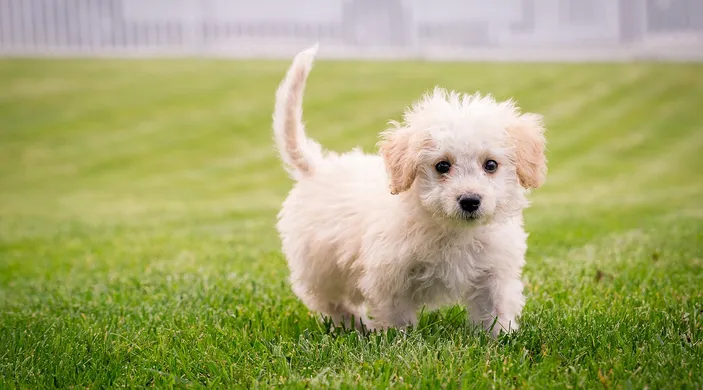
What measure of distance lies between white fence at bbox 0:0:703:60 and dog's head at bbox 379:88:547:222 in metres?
31.6

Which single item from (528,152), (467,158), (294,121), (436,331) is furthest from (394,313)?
(294,121)

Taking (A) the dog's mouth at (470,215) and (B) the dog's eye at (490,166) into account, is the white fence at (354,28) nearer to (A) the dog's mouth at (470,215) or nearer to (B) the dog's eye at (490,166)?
(B) the dog's eye at (490,166)

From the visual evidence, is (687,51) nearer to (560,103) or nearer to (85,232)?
(560,103)

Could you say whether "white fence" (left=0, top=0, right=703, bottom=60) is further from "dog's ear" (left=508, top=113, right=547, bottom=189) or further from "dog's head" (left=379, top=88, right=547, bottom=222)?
"dog's head" (left=379, top=88, right=547, bottom=222)

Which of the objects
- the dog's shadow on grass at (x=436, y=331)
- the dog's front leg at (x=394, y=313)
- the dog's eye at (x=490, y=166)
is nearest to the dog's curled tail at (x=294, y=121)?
the dog's shadow on grass at (x=436, y=331)

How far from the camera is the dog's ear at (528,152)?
3.57 m

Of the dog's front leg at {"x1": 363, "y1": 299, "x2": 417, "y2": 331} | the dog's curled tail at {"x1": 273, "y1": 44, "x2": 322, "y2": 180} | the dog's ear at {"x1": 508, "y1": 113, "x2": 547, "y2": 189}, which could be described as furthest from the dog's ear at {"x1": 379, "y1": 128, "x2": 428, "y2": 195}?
the dog's curled tail at {"x1": 273, "y1": 44, "x2": 322, "y2": 180}

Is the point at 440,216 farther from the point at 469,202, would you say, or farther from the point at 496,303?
the point at 496,303

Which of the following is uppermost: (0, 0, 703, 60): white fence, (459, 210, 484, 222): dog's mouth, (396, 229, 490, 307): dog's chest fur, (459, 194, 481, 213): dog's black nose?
(0, 0, 703, 60): white fence

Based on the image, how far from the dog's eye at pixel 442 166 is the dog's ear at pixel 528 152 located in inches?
13.3

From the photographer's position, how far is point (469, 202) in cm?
331

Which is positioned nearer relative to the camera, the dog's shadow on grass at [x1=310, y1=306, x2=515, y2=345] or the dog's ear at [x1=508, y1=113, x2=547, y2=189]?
the dog's shadow on grass at [x1=310, y1=306, x2=515, y2=345]

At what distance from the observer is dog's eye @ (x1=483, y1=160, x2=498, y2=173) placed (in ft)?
11.5

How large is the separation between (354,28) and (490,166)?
3734 centimetres
